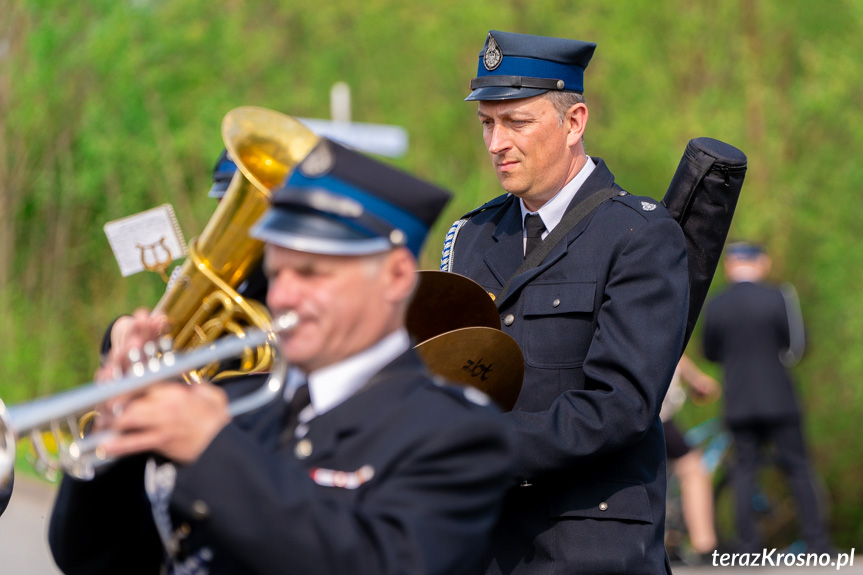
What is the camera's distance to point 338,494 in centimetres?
197

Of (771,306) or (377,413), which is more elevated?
(377,413)

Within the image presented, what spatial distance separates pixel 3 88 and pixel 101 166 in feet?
4.89

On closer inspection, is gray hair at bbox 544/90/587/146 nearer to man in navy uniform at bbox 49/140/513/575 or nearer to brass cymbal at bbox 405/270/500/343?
brass cymbal at bbox 405/270/500/343

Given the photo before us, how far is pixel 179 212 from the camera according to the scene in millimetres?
14289

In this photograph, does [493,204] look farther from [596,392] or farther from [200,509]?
[200,509]

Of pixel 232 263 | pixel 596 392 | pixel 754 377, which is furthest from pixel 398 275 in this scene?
pixel 754 377

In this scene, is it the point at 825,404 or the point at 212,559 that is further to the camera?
the point at 825,404

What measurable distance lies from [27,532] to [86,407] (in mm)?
7536

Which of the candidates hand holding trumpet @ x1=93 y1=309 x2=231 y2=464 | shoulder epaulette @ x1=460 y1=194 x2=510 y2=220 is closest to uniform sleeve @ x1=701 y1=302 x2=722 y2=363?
shoulder epaulette @ x1=460 y1=194 x2=510 y2=220

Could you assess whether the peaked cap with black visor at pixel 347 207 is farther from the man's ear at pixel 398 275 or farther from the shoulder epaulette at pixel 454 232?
the shoulder epaulette at pixel 454 232

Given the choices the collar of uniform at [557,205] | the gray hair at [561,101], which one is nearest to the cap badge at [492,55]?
the gray hair at [561,101]

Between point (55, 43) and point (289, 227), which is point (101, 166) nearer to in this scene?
point (55, 43)

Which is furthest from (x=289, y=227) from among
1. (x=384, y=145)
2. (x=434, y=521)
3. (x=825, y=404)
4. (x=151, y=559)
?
(x=825, y=404)

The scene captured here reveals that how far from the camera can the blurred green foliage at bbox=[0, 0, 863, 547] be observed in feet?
42.5
